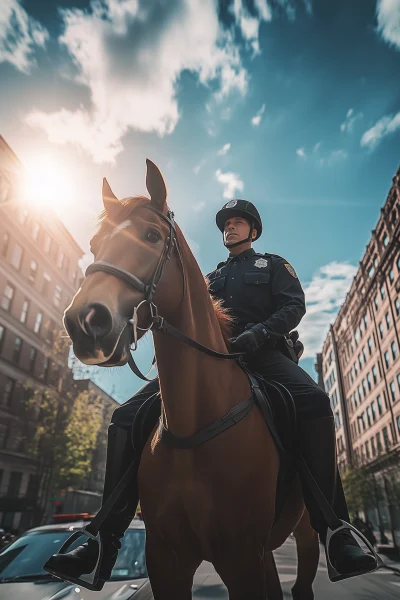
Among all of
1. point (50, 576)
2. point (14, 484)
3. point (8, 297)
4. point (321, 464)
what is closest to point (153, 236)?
point (321, 464)

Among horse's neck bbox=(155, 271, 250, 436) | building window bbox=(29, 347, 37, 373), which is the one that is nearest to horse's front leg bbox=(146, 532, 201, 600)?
horse's neck bbox=(155, 271, 250, 436)

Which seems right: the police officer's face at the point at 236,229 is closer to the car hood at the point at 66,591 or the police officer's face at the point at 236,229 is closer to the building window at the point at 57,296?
the car hood at the point at 66,591

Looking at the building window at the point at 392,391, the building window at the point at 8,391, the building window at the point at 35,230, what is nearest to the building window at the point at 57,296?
the building window at the point at 35,230

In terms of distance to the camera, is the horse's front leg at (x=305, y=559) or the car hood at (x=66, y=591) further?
the horse's front leg at (x=305, y=559)

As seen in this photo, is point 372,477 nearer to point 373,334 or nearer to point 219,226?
point 373,334

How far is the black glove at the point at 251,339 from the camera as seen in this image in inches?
126

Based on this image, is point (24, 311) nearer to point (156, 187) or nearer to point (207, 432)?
point (156, 187)

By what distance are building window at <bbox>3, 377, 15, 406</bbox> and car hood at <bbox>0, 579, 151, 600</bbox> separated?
33897 millimetres

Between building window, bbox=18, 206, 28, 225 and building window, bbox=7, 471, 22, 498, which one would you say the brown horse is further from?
building window, bbox=18, 206, 28, 225

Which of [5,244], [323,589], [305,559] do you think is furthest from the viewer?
[5,244]

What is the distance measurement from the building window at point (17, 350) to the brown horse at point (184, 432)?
37869 millimetres

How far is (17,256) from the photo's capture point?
3872cm

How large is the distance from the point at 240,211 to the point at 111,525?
315 centimetres

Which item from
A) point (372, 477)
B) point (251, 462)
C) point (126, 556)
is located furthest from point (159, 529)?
point (372, 477)
